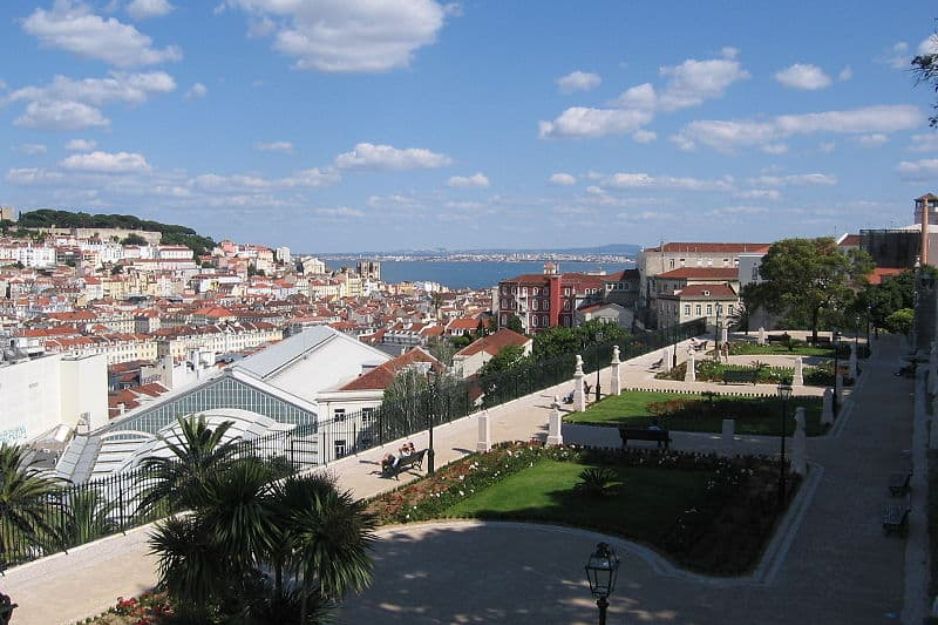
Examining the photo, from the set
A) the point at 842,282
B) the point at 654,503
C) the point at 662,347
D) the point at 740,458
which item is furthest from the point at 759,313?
the point at 654,503

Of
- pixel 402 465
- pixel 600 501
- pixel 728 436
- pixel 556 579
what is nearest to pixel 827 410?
pixel 728 436

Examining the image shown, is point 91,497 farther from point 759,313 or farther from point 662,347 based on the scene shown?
point 759,313

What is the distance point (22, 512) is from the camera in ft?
42.0

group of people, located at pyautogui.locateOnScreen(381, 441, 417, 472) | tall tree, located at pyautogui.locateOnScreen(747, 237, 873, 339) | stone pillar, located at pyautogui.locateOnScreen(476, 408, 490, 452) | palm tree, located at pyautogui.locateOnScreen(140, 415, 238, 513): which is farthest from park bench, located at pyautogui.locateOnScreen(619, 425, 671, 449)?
tall tree, located at pyautogui.locateOnScreen(747, 237, 873, 339)

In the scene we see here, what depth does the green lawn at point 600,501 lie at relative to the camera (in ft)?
46.9

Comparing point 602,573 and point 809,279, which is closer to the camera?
point 602,573

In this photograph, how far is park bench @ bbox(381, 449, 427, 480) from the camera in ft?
57.7

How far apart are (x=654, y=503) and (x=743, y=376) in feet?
51.6

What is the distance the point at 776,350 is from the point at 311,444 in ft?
76.7

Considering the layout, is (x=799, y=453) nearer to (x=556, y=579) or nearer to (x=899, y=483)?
(x=899, y=483)

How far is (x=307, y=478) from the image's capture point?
8867mm

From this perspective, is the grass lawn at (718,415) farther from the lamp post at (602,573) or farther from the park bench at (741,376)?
the lamp post at (602,573)

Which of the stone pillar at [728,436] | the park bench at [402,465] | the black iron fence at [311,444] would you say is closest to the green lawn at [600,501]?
the stone pillar at [728,436]

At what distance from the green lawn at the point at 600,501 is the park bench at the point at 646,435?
1356 mm
